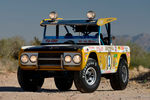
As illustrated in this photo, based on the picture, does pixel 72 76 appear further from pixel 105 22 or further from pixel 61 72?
pixel 105 22

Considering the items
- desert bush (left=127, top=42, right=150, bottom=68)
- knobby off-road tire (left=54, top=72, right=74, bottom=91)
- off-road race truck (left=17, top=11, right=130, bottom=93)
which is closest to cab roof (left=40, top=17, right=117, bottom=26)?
off-road race truck (left=17, top=11, right=130, bottom=93)

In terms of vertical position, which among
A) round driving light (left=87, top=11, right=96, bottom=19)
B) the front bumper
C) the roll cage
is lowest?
the front bumper

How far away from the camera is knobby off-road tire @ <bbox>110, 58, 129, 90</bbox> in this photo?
12113 mm

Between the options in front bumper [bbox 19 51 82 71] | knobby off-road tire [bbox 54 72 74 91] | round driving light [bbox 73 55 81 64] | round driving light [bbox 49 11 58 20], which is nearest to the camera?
round driving light [bbox 73 55 81 64]

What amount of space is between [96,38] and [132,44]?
23391 mm

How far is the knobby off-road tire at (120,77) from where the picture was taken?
1211 cm

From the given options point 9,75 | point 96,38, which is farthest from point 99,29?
point 9,75

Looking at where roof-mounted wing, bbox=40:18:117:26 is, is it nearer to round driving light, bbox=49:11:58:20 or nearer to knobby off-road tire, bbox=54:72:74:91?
round driving light, bbox=49:11:58:20

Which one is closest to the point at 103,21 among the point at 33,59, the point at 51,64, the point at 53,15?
the point at 53,15

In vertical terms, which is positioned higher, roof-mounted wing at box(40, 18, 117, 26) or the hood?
roof-mounted wing at box(40, 18, 117, 26)

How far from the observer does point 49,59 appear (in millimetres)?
10219

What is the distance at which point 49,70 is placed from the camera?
10.2 meters

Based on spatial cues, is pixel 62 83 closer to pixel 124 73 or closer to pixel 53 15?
pixel 124 73

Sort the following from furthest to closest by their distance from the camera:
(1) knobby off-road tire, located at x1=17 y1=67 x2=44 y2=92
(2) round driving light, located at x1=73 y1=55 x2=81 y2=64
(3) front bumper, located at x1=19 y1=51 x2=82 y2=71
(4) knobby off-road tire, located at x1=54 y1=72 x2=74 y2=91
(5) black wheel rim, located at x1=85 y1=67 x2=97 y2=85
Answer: (4) knobby off-road tire, located at x1=54 y1=72 x2=74 y2=91, (1) knobby off-road tire, located at x1=17 y1=67 x2=44 y2=92, (5) black wheel rim, located at x1=85 y1=67 x2=97 y2=85, (3) front bumper, located at x1=19 y1=51 x2=82 y2=71, (2) round driving light, located at x1=73 y1=55 x2=81 y2=64
